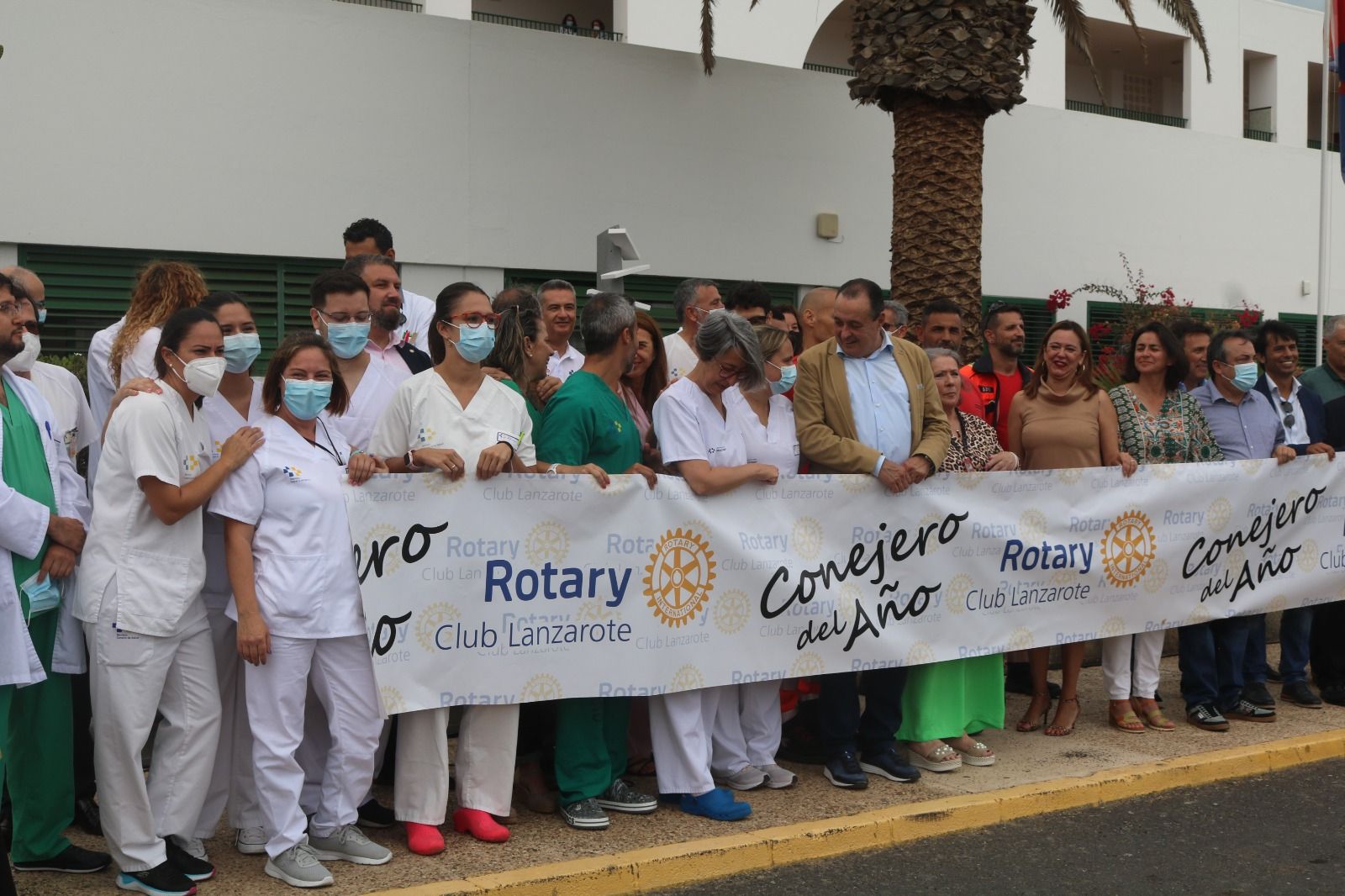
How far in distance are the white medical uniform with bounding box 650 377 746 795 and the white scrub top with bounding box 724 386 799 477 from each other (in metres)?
0.15

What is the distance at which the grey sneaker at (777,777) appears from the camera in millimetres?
6195

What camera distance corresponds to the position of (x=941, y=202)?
12.0 meters

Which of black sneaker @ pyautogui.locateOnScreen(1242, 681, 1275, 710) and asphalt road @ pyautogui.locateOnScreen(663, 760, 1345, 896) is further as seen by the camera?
black sneaker @ pyautogui.locateOnScreen(1242, 681, 1275, 710)

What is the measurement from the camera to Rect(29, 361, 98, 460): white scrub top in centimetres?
549

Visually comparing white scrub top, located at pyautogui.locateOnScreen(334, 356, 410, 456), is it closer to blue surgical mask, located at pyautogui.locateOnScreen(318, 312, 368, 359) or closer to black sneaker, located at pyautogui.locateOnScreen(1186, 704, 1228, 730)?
blue surgical mask, located at pyautogui.locateOnScreen(318, 312, 368, 359)

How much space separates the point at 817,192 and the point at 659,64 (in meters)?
2.21

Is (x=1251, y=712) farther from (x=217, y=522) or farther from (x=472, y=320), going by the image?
(x=217, y=522)

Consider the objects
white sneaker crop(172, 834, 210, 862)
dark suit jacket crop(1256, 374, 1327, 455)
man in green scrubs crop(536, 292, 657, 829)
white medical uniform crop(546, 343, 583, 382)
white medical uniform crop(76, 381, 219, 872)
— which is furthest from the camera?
dark suit jacket crop(1256, 374, 1327, 455)

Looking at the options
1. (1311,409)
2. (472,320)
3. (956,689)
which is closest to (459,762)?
(472,320)

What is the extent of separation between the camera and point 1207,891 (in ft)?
16.9

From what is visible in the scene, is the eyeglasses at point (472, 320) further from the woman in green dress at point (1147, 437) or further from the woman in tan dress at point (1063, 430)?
the woman in green dress at point (1147, 437)

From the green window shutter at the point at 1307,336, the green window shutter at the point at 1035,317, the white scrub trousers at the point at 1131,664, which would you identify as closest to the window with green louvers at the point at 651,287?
the green window shutter at the point at 1035,317

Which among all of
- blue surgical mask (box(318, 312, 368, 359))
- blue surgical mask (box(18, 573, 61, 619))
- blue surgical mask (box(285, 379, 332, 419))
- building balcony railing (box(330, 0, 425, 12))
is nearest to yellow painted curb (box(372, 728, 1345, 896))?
blue surgical mask (box(18, 573, 61, 619))

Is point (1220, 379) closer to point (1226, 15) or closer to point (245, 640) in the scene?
point (245, 640)
